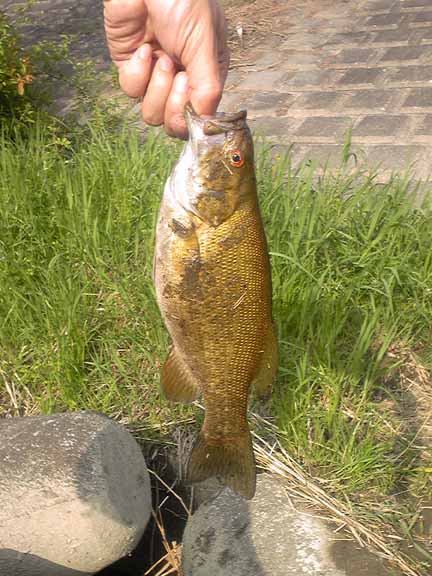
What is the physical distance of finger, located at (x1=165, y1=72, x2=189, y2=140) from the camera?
187 centimetres

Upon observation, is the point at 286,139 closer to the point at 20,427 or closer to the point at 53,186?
the point at 53,186

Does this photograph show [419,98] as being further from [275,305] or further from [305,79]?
[275,305]

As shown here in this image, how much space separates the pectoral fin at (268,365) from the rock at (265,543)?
32.1 inches

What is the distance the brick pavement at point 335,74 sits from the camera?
15.3 feet

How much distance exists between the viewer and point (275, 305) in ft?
9.42

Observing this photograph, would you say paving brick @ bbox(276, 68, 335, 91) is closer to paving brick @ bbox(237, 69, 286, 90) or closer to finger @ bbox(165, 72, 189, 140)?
paving brick @ bbox(237, 69, 286, 90)

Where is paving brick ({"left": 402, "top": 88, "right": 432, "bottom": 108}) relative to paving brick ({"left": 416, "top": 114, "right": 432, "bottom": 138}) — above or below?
below

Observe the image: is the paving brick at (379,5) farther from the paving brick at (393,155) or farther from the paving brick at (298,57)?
the paving brick at (393,155)

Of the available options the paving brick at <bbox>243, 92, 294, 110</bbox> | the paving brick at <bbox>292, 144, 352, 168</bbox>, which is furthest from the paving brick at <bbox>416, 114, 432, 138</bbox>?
the paving brick at <bbox>243, 92, 294, 110</bbox>

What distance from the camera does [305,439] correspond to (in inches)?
103

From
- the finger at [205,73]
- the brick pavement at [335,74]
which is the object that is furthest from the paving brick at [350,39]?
the finger at [205,73]

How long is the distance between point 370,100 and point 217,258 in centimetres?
397

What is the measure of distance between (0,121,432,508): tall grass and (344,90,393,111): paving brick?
1846 mm

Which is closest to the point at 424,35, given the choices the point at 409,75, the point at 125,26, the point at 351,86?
the point at 409,75
